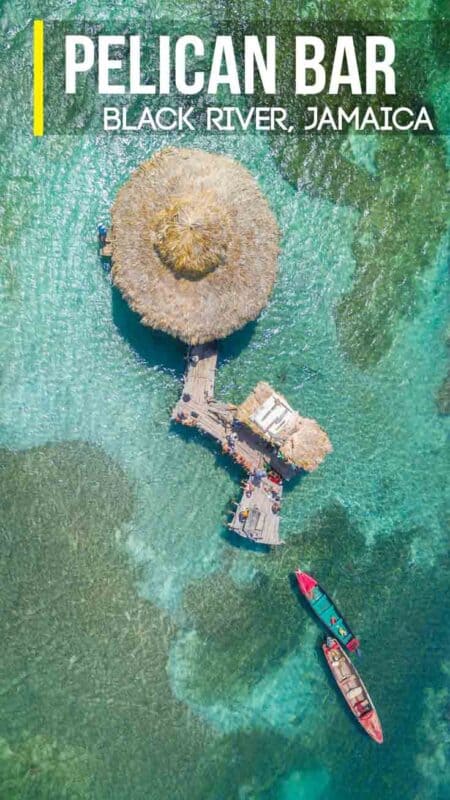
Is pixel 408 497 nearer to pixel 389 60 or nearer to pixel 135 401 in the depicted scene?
pixel 135 401

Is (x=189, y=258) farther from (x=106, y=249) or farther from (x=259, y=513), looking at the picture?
(x=259, y=513)

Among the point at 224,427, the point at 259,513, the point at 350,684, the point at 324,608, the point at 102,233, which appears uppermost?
the point at 102,233

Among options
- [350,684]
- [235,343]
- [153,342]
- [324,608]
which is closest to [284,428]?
[235,343]

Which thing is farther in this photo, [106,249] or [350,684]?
[350,684]

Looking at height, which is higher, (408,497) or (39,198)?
(39,198)

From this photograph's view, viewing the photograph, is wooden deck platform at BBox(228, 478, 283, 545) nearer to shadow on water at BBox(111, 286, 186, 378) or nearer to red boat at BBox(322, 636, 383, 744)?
red boat at BBox(322, 636, 383, 744)

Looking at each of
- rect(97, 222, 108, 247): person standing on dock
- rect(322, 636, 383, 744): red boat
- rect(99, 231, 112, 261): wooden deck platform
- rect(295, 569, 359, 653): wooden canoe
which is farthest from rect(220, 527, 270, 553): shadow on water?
rect(97, 222, 108, 247): person standing on dock

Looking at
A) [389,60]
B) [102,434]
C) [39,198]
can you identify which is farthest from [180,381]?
[389,60]
